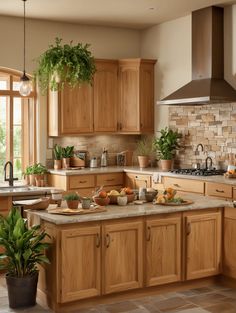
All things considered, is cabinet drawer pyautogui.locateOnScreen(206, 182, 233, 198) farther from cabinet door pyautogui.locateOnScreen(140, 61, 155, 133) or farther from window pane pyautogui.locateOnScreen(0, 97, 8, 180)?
window pane pyautogui.locateOnScreen(0, 97, 8, 180)

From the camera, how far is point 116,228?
4922 millimetres

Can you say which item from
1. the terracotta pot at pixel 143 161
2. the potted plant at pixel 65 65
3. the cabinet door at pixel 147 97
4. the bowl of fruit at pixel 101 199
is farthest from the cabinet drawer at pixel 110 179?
the bowl of fruit at pixel 101 199

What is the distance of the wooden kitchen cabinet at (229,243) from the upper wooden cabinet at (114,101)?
315 centimetres

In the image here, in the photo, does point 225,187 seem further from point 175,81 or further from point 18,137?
point 18,137

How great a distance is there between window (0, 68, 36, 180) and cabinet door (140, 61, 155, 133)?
1637mm

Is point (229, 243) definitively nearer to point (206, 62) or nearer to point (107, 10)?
point (206, 62)

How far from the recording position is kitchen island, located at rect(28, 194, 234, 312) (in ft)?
15.4

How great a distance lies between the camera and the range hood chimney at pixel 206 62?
23.3 ft

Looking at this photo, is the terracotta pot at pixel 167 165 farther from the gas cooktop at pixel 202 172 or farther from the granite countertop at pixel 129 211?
the granite countertop at pixel 129 211

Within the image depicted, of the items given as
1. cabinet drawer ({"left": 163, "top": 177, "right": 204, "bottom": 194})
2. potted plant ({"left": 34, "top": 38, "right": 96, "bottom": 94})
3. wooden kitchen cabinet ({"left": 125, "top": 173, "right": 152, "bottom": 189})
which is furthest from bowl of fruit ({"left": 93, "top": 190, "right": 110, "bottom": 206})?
wooden kitchen cabinet ({"left": 125, "top": 173, "right": 152, "bottom": 189})

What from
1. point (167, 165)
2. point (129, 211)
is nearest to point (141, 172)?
point (167, 165)

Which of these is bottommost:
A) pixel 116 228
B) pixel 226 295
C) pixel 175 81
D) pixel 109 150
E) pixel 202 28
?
pixel 226 295

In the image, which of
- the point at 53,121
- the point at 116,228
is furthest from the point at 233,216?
the point at 53,121

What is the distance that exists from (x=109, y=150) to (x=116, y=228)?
12.8ft
